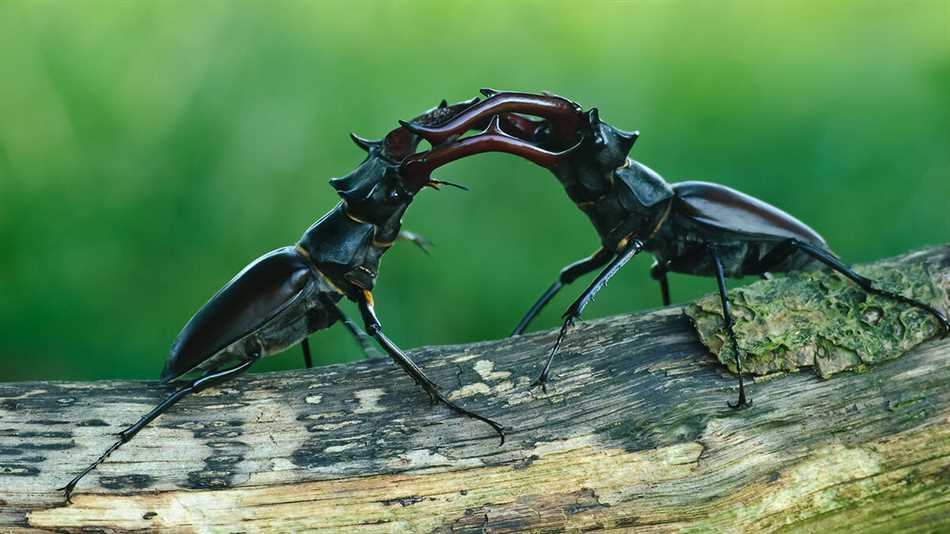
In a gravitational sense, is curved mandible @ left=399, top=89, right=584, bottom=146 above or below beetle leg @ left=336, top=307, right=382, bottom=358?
above

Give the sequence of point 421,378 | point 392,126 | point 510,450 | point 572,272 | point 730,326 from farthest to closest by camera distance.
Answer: point 392,126 → point 572,272 → point 730,326 → point 421,378 → point 510,450

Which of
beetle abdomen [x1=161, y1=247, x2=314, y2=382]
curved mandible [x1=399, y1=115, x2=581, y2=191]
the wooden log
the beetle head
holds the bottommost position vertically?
the wooden log

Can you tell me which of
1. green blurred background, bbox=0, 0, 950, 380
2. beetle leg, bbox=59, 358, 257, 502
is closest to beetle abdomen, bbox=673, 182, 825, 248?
green blurred background, bbox=0, 0, 950, 380

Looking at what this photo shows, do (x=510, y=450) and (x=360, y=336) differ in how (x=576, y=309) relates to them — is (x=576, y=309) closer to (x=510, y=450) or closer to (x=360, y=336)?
(x=510, y=450)

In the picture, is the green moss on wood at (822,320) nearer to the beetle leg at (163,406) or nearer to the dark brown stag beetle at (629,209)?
the dark brown stag beetle at (629,209)

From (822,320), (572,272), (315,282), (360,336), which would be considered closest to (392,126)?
(572,272)

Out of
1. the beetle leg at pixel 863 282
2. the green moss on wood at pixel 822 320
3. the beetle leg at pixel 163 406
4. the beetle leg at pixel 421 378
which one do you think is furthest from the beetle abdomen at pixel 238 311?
the beetle leg at pixel 863 282

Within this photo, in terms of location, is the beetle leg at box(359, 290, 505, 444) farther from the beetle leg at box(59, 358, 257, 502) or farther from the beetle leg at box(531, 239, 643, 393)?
the beetle leg at box(59, 358, 257, 502)
